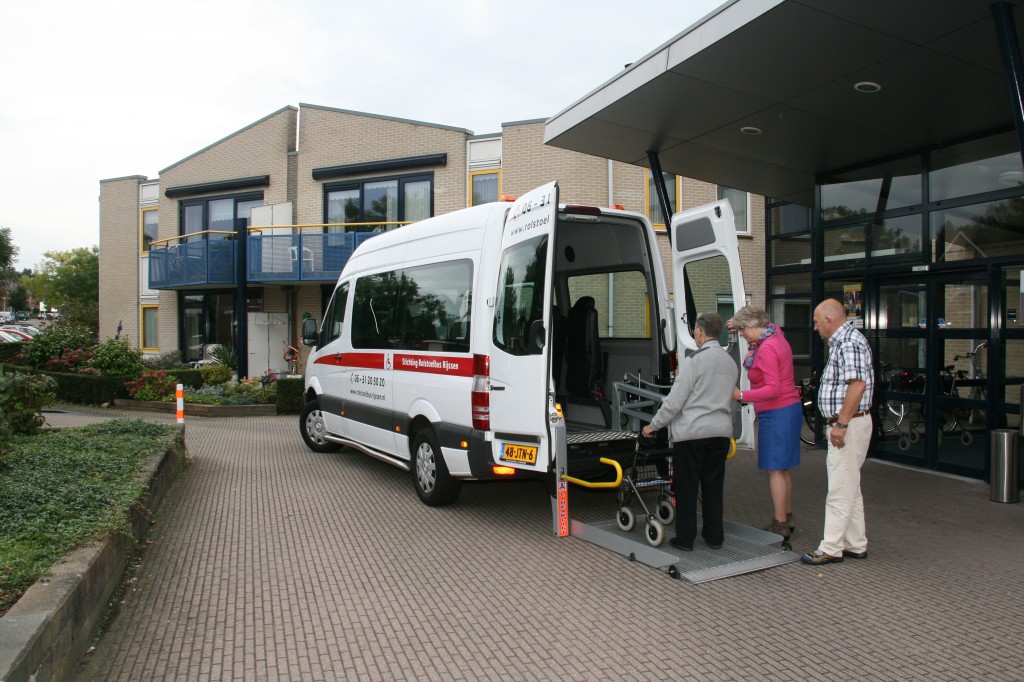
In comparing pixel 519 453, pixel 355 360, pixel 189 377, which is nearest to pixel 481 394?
pixel 519 453

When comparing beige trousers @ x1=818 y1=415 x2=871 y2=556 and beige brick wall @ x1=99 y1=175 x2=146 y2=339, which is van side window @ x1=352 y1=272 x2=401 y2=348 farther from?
beige brick wall @ x1=99 y1=175 x2=146 y2=339

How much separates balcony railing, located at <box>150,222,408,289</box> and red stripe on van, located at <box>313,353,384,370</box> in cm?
875

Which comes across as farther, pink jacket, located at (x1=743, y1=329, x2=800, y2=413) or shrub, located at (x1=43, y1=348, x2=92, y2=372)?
shrub, located at (x1=43, y1=348, x2=92, y2=372)

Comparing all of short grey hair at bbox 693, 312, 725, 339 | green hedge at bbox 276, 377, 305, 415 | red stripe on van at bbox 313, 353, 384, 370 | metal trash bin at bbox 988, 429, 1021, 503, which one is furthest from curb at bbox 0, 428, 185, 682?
green hedge at bbox 276, 377, 305, 415

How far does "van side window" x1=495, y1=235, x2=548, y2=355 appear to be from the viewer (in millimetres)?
5812

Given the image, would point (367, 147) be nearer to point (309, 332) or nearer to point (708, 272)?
point (309, 332)

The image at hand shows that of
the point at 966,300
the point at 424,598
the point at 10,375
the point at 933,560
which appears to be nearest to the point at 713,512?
the point at 933,560

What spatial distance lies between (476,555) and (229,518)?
2520 millimetres

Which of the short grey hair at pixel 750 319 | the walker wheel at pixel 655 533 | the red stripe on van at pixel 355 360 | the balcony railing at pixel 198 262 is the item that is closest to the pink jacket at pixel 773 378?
the short grey hair at pixel 750 319

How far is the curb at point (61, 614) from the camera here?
3051 millimetres

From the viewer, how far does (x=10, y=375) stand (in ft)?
28.8

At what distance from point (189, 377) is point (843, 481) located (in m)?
15.1

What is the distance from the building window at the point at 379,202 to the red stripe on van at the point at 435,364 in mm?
10904

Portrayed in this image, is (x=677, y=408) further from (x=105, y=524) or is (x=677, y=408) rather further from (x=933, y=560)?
(x=105, y=524)
